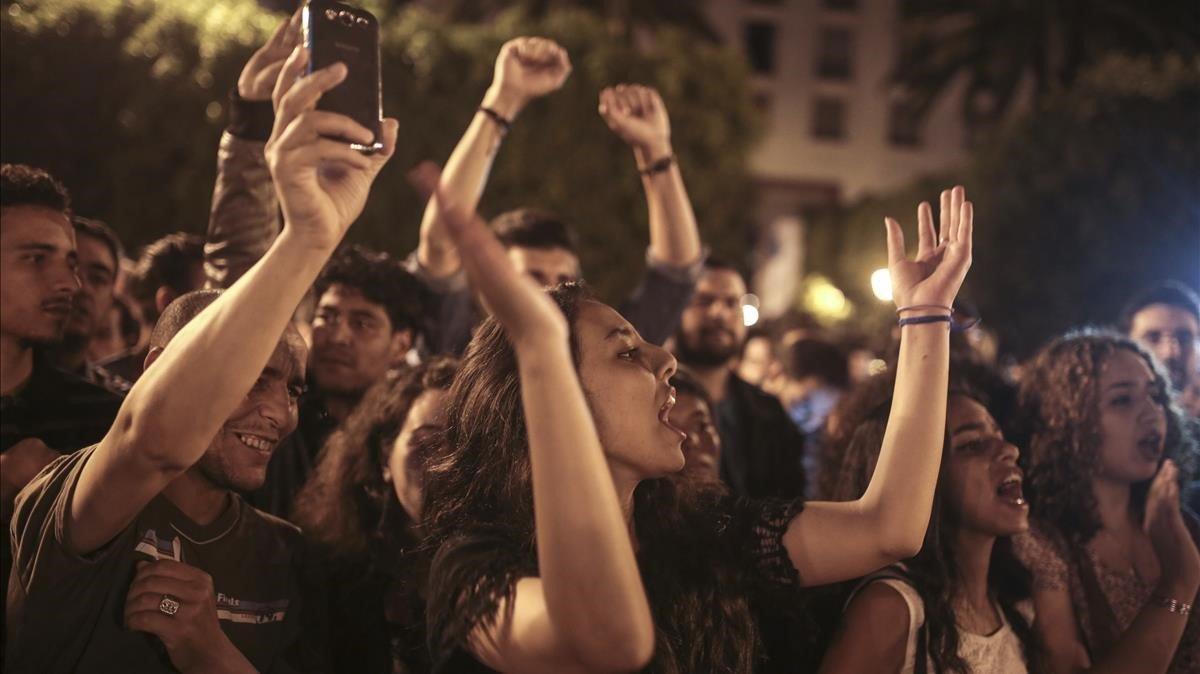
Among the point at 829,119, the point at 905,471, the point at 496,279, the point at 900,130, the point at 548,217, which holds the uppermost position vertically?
the point at 496,279

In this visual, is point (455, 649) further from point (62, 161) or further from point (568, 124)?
point (568, 124)

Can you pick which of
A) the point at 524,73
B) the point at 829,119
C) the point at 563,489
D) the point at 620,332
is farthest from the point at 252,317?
the point at 829,119

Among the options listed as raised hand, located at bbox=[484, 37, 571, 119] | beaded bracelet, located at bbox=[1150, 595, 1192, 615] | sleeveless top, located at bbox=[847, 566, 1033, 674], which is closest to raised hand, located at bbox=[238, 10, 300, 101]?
raised hand, located at bbox=[484, 37, 571, 119]

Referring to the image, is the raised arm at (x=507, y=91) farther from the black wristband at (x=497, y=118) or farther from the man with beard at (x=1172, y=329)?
the man with beard at (x=1172, y=329)

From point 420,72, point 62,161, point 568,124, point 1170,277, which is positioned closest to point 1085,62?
point 1170,277

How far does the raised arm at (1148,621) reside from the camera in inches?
120

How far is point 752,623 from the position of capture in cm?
252

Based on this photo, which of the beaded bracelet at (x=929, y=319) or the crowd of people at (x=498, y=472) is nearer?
the crowd of people at (x=498, y=472)

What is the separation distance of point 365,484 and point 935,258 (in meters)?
1.76

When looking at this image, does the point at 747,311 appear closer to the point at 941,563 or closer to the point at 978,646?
the point at 941,563

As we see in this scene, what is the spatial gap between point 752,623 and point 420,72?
11.6 meters

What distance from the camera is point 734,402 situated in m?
5.28

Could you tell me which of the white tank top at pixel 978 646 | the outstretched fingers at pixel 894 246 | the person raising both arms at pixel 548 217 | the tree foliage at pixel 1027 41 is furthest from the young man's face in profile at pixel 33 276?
the tree foliage at pixel 1027 41

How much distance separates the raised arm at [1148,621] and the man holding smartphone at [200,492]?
6.91ft
